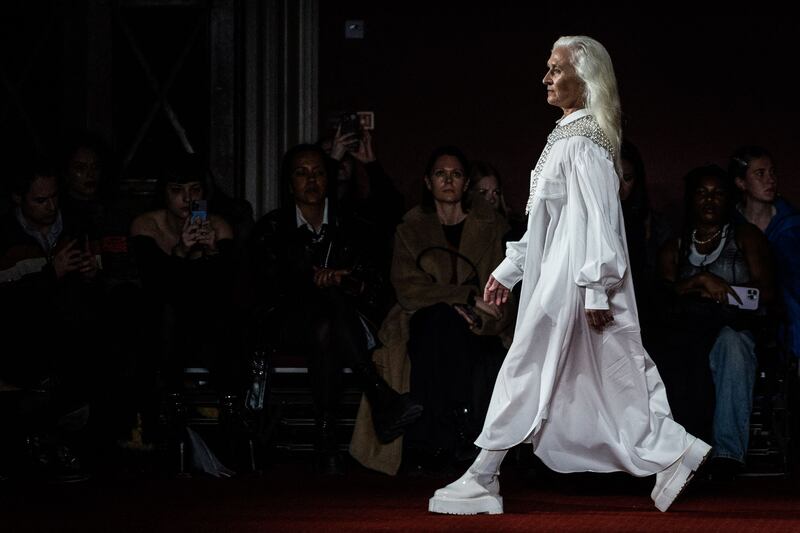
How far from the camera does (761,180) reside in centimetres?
684

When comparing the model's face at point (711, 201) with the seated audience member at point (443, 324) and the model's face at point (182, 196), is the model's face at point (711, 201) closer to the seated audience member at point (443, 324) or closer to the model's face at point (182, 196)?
the seated audience member at point (443, 324)

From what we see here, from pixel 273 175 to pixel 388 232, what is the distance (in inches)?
43.8

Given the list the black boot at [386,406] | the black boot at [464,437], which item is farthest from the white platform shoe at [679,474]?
the black boot at [386,406]

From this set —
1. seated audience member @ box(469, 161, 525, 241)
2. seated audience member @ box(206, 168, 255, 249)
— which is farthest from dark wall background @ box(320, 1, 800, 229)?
seated audience member @ box(206, 168, 255, 249)

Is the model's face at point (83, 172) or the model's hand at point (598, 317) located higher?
the model's face at point (83, 172)

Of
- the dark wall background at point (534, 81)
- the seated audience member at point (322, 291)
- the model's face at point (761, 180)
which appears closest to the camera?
the seated audience member at point (322, 291)

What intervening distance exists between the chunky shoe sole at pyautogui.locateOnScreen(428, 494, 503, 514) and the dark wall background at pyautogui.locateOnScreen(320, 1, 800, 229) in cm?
325

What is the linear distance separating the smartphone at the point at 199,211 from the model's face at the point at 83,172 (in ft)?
A: 2.84

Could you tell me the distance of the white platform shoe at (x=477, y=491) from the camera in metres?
4.75

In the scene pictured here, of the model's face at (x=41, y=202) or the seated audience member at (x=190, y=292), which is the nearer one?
the seated audience member at (x=190, y=292)

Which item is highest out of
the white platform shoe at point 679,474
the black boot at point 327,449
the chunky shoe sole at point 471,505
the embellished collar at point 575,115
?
the embellished collar at point 575,115

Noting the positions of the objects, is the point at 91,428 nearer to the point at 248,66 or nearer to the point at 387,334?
the point at 387,334

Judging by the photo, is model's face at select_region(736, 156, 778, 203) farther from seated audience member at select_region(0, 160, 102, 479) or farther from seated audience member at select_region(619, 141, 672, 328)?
seated audience member at select_region(0, 160, 102, 479)

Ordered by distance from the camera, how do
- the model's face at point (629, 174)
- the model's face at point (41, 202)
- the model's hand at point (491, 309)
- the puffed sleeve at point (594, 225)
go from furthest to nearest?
1. the model's face at point (629, 174)
2. the model's face at point (41, 202)
3. the model's hand at point (491, 309)
4. the puffed sleeve at point (594, 225)
